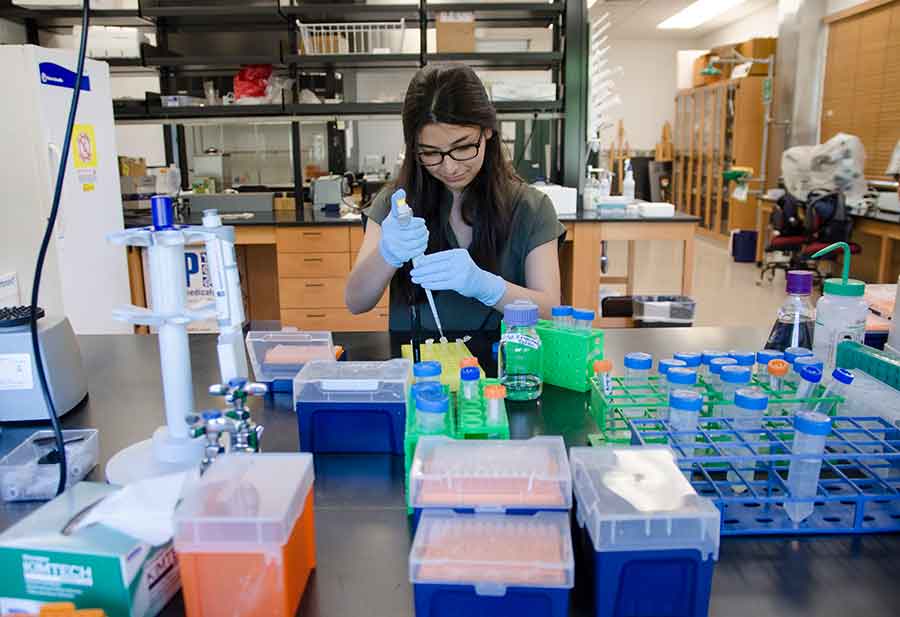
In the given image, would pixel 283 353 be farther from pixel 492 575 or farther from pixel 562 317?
Result: pixel 492 575

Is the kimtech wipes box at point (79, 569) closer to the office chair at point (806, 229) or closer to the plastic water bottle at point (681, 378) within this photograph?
the plastic water bottle at point (681, 378)

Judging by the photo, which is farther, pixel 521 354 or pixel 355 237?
pixel 355 237

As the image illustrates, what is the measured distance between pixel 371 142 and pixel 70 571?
205 inches

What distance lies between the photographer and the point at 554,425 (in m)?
1.10

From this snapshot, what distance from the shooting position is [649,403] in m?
0.99

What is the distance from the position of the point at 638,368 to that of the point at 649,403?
7cm

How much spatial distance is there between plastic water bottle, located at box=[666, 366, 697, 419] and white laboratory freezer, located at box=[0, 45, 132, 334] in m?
2.42

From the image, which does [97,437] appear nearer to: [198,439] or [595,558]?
[198,439]

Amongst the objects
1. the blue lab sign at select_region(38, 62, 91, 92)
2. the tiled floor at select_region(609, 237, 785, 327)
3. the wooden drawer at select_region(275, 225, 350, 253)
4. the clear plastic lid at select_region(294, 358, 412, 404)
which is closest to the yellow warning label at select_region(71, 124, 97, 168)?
the blue lab sign at select_region(38, 62, 91, 92)

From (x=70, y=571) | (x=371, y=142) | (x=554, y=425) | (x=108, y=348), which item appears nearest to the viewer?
(x=70, y=571)

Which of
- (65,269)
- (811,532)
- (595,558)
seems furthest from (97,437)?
(65,269)

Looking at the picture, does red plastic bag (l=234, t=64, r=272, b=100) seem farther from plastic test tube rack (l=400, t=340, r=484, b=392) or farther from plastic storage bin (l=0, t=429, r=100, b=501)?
plastic storage bin (l=0, t=429, r=100, b=501)

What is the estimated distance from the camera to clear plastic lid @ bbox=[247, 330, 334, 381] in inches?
50.3

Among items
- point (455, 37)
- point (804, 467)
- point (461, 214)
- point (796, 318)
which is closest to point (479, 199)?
point (461, 214)
